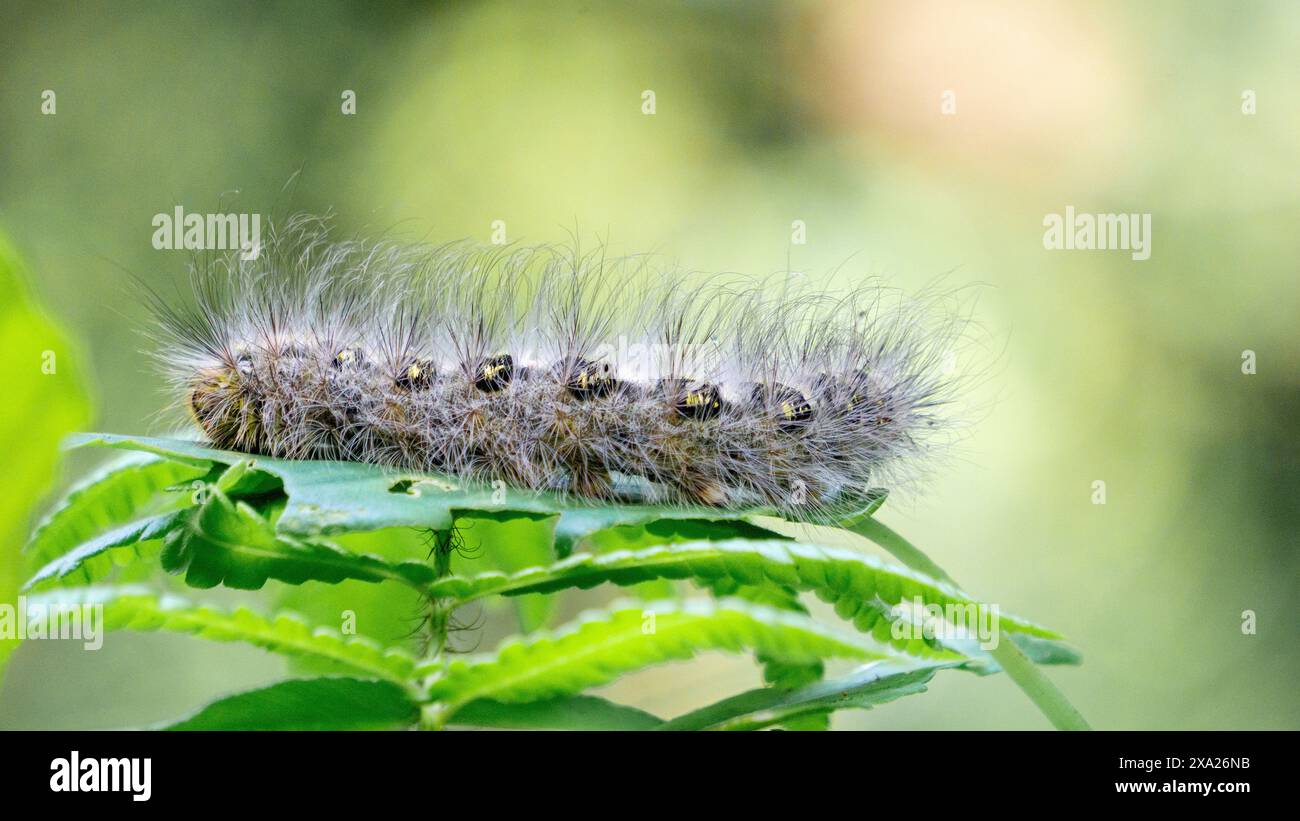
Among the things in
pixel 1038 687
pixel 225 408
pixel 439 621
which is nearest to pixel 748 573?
pixel 439 621

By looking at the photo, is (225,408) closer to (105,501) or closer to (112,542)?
(105,501)

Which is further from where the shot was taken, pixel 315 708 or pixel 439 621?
pixel 439 621

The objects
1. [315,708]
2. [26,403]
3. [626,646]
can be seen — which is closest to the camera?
[26,403]

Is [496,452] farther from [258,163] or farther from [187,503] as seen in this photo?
[258,163]

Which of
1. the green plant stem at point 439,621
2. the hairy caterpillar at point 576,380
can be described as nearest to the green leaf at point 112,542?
the green plant stem at point 439,621

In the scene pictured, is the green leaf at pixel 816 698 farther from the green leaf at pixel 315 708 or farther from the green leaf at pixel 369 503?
the green leaf at pixel 315 708

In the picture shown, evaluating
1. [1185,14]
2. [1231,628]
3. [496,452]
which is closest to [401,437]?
[496,452]
